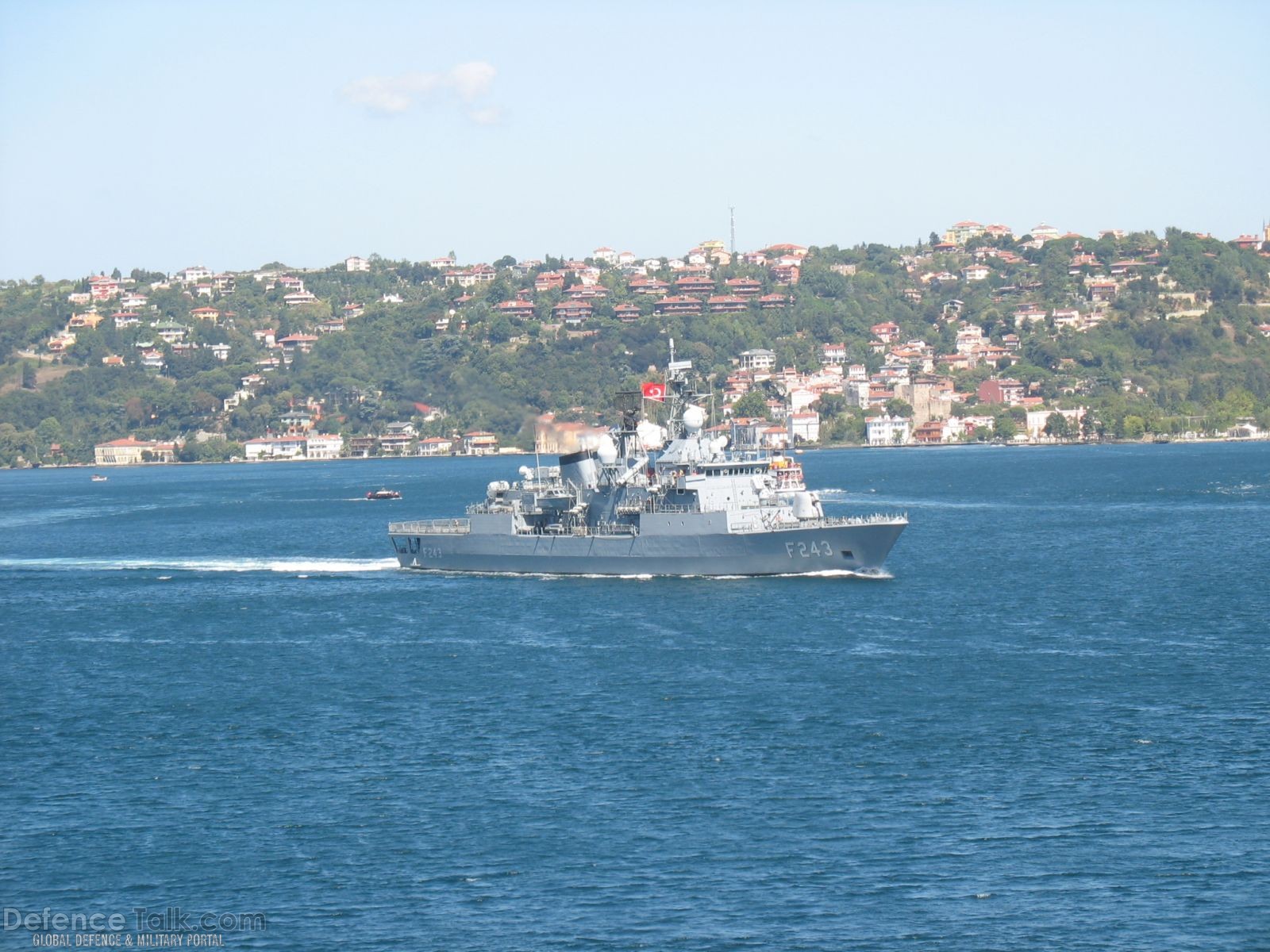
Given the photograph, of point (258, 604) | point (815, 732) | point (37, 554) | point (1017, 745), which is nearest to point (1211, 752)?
point (1017, 745)

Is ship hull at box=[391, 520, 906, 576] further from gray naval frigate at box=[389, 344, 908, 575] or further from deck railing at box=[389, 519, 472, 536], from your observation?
deck railing at box=[389, 519, 472, 536]

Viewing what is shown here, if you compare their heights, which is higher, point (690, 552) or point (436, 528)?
point (436, 528)

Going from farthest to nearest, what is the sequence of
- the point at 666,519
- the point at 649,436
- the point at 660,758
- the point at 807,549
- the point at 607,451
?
the point at 649,436, the point at 607,451, the point at 666,519, the point at 807,549, the point at 660,758

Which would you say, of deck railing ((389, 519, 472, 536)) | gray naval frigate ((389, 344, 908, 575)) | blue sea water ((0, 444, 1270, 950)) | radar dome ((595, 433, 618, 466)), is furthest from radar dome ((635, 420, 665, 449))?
deck railing ((389, 519, 472, 536))

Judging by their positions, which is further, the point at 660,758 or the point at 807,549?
the point at 807,549

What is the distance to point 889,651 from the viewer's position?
173ft

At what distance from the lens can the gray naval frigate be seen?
68.4 meters

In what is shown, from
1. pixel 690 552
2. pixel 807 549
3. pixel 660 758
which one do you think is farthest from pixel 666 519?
pixel 660 758

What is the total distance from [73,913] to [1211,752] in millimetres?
25665

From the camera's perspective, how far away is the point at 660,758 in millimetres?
40375

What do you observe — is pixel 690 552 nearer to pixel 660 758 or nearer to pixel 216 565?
pixel 216 565

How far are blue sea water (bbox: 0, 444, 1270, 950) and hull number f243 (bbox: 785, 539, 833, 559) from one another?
116 cm

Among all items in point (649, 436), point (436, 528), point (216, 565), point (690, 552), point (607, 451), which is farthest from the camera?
point (216, 565)

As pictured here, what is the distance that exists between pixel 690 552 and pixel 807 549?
5.03 metres
